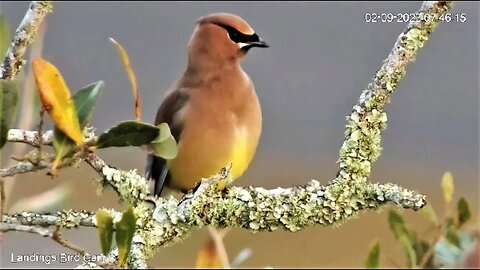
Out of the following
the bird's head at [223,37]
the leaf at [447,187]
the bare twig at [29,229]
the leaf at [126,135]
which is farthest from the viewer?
the bird's head at [223,37]

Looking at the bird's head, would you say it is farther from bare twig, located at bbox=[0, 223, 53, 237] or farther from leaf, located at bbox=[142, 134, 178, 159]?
bare twig, located at bbox=[0, 223, 53, 237]

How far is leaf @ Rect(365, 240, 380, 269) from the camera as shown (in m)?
0.62

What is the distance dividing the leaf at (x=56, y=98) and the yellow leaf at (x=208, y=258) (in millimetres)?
129

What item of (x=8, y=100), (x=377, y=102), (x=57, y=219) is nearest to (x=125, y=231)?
(x=8, y=100)

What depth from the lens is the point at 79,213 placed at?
873mm

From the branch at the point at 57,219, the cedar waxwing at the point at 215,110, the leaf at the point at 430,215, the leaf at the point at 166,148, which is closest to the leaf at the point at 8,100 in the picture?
the leaf at the point at 166,148

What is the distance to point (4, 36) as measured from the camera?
796mm

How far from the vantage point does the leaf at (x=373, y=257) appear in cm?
62

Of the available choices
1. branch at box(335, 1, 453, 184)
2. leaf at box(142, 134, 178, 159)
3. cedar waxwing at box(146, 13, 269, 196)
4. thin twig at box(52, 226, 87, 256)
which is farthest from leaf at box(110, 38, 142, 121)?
cedar waxwing at box(146, 13, 269, 196)

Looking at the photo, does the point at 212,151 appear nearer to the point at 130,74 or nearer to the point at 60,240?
the point at 130,74

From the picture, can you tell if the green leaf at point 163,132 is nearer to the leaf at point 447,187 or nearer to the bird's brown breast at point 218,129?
the leaf at point 447,187

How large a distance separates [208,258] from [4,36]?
30 centimetres

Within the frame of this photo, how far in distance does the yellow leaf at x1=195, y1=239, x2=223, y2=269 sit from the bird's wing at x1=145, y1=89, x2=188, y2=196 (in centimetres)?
98

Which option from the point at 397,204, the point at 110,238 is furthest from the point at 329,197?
the point at 110,238
